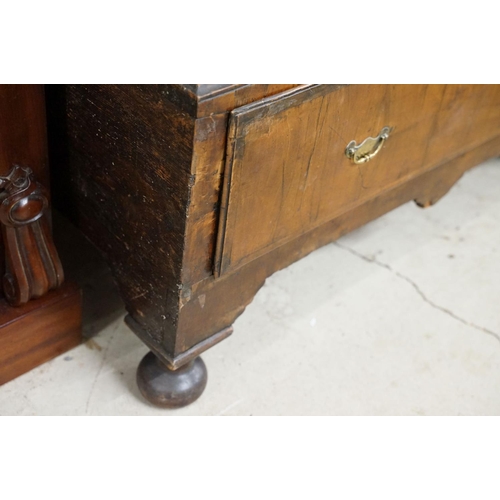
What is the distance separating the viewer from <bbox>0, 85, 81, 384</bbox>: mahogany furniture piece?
1.07 m

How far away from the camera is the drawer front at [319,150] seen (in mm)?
973

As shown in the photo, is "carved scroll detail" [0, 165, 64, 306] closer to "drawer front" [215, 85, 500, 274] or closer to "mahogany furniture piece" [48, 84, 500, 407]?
"mahogany furniture piece" [48, 84, 500, 407]

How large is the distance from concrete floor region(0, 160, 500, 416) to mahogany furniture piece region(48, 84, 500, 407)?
107 mm

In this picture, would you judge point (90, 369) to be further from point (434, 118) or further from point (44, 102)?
point (434, 118)

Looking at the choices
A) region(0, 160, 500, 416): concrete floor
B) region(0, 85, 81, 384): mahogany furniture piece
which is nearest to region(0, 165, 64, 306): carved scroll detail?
region(0, 85, 81, 384): mahogany furniture piece

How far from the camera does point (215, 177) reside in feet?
3.16

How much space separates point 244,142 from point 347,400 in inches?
22.4

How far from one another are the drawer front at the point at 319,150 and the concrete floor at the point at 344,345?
0.29 meters

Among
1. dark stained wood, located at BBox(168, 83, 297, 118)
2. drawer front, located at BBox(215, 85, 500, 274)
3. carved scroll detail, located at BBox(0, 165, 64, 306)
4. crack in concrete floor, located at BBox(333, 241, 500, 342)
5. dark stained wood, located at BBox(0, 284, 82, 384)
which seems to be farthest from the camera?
crack in concrete floor, located at BBox(333, 241, 500, 342)

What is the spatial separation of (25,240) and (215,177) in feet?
1.15

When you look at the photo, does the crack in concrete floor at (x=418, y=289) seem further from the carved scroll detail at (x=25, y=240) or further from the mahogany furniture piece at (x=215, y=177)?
the carved scroll detail at (x=25, y=240)

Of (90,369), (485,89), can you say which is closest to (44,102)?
(90,369)

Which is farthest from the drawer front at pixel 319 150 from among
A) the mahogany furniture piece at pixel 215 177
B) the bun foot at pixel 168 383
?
the bun foot at pixel 168 383

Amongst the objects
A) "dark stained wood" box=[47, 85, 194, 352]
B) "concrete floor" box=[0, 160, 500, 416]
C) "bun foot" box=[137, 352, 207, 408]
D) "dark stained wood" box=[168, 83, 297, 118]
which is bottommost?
"concrete floor" box=[0, 160, 500, 416]
